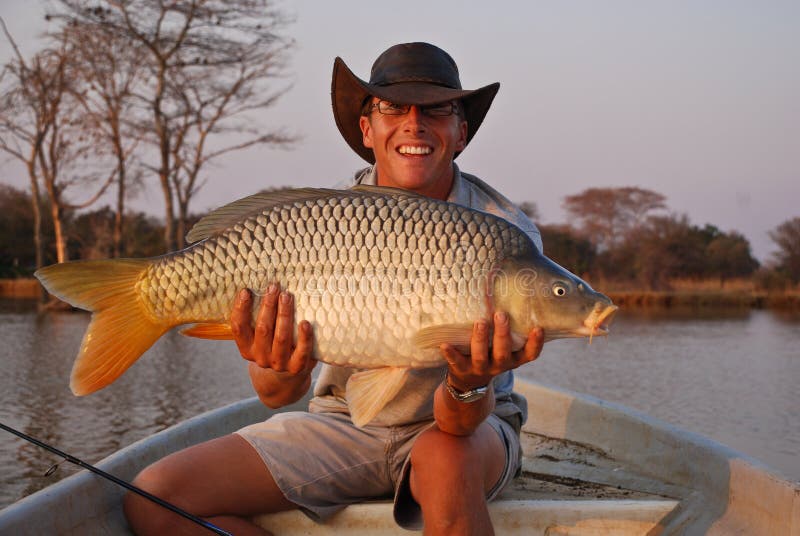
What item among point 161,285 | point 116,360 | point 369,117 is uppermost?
point 369,117

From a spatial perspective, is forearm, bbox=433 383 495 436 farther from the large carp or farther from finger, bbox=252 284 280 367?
finger, bbox=252 284 280 367

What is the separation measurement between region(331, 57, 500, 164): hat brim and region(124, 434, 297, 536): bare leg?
3.89 feet

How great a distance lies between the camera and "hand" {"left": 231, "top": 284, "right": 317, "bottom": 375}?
1.98 metres

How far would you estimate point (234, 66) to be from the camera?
17.9m

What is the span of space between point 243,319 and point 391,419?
678mm

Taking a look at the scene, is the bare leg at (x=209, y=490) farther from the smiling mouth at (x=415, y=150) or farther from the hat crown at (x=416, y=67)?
the hat crown at (x=416, y=67)

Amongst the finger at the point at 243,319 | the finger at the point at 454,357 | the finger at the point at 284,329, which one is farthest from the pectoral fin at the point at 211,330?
the finger at the point at 454,357

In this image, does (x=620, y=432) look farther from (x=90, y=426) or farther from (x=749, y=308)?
(x=749, y=308)

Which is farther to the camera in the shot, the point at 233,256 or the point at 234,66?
the point at 234,66

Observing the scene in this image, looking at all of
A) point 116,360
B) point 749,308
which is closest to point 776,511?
point 116,360

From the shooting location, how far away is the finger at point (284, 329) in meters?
1.98

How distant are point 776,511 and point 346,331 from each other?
157cm

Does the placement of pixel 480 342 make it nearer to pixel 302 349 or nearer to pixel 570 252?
pixel 302 349

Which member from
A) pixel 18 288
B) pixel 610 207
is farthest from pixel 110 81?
pixel 610 207
